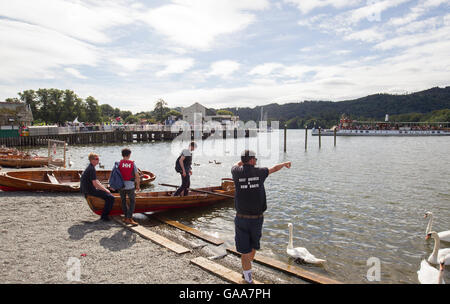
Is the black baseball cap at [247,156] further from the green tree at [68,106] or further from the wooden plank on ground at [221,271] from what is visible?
the green tree at [68,106]

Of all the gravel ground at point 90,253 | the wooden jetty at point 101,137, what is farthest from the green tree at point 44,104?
the gravel ground at point 90,253

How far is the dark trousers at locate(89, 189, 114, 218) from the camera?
29.8 ft

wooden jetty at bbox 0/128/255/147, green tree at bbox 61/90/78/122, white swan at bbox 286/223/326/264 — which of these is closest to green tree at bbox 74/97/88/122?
green tree at bbox 61/90/78/122

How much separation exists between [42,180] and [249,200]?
14.7 meters

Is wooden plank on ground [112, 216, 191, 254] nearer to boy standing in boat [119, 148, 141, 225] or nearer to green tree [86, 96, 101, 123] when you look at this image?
boy standing in boat [119, 148, 141, 225]

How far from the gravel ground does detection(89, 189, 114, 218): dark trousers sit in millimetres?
361

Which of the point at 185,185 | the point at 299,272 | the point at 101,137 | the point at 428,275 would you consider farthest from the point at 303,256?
the point at 101,137

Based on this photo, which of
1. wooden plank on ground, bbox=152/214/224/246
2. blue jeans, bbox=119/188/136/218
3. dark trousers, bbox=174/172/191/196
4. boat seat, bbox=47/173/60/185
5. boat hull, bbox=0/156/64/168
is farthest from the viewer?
boat hull, bbox=0/156/64/168

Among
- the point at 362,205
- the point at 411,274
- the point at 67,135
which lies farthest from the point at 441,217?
the point at 67,135

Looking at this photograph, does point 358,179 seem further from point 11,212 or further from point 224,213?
point 11,212

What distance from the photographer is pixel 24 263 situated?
19.3 feet

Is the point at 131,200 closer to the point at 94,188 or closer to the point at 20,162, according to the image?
the point at 94,188

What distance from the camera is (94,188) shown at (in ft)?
29.9
